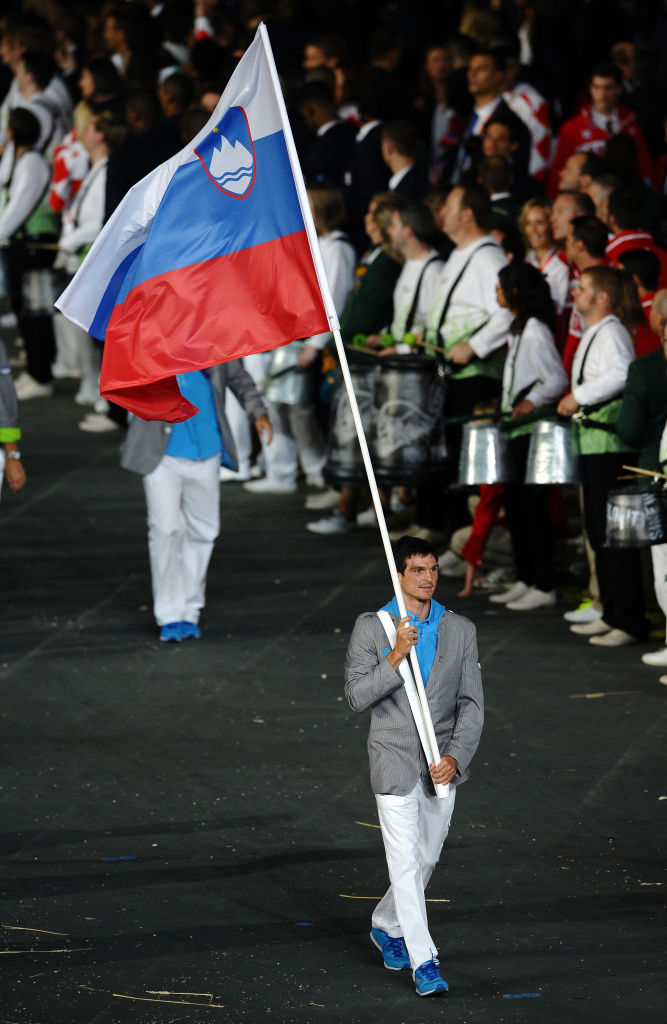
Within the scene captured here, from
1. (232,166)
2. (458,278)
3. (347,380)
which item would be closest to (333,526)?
(458,278)

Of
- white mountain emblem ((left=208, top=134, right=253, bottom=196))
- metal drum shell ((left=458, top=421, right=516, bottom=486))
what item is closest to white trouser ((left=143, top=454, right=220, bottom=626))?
metal drum shell ((left=458, top=421, right=516, bottom=486))

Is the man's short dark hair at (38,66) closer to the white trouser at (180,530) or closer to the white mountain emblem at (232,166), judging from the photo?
the white trouser at (180,530)

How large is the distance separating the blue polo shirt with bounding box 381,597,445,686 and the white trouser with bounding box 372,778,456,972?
387 millimetres

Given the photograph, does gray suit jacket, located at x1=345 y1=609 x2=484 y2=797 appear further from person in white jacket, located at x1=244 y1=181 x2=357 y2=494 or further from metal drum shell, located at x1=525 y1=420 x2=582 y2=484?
person in white jacket, located at x1=244 y1=181 x2=357 y2=494

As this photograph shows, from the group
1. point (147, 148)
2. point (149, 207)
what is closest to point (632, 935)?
point (149, 207)

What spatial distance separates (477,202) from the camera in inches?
442

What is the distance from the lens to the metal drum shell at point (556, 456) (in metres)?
10.1

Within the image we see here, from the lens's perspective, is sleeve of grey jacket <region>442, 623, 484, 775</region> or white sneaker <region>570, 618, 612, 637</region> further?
white sneaker <region>570, 618, 612, 637</region>

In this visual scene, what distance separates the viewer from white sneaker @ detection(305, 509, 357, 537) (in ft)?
41.9

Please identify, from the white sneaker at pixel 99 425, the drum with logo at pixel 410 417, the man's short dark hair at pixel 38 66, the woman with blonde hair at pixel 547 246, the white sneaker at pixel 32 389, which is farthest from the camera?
the man's short dark hair at pixel 38 66

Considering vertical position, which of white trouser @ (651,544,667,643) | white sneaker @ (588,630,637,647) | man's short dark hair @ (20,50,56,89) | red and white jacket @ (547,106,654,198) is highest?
man's short dark hair @ (20,50,56,89)

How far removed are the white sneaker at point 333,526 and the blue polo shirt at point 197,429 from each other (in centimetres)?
268

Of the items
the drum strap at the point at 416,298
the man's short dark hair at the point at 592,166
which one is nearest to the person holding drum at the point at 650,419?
the drum strap at the point at 416,298

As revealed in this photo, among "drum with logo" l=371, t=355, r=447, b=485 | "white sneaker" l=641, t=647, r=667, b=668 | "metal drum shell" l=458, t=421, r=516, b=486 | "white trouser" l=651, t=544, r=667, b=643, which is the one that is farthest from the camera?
"drum with logo" l=371, t=355, r=447, b=485
